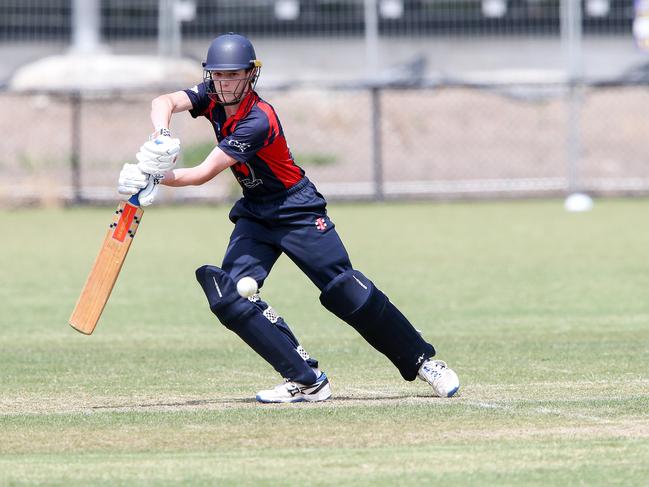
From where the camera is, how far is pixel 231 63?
23.4 ft

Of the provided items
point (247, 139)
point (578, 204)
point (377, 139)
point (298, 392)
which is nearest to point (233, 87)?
point (247, 139)

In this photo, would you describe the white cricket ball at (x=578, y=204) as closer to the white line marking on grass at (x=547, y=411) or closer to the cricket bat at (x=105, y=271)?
the white line marking on grass at (x=547, y=411)

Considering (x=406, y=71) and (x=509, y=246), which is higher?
(x=406, y=71)

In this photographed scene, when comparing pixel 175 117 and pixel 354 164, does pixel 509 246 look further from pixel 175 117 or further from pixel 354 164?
pixel 354 164

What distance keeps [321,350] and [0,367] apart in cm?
210

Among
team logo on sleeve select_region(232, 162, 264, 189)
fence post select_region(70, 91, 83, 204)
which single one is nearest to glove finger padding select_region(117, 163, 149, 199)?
team logo on sleeve select_region(232, 162, 264, 189)

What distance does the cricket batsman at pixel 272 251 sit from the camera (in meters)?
7.16

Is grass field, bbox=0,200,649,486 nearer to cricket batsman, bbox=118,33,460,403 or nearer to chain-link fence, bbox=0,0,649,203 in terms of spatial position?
cricket batsman, bbox=118,33,460,403

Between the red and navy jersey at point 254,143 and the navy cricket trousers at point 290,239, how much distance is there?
2.8 inches

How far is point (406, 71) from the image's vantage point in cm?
2770

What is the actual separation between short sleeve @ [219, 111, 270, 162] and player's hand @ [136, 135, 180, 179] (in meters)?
0.29

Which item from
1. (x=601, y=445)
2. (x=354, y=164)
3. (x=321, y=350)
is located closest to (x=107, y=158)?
(x=354, y=164)

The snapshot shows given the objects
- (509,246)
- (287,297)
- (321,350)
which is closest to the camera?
(321,350)

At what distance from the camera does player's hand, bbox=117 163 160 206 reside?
22.3 ft
